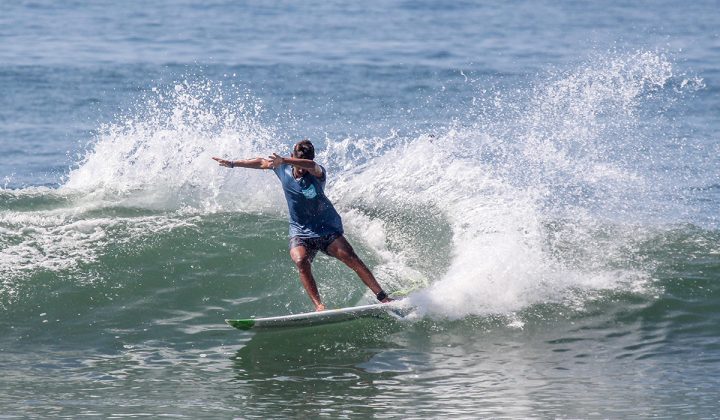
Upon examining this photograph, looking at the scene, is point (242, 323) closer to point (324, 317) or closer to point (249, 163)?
point (324, 317)

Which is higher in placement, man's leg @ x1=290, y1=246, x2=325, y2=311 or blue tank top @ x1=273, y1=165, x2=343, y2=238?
blue tank top @ x1=273, y1=165, x2=343, y2=238

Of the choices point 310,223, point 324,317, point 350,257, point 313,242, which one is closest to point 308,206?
point 310,223

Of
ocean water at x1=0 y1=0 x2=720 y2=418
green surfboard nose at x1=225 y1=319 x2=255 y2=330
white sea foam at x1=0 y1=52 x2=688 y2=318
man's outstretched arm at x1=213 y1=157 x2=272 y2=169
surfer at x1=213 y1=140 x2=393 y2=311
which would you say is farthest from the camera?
white sea foam at x1=0 y1=52 x2=688 y2=318

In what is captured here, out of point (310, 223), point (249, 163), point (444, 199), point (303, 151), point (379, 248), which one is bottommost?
point (379, 248)

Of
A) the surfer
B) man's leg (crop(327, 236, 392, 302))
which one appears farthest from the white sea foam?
the surfer

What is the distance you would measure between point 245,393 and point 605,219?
292 inches

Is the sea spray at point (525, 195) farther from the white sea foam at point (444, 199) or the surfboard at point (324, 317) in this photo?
the surfboard at point (324, 317)

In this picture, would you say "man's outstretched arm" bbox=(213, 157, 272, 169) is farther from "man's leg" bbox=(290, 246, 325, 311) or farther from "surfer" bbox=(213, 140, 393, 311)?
"man's leg" bbox=(290, 246, 325, 311)

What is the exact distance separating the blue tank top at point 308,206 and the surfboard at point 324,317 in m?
0.84

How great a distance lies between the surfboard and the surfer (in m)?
0.12

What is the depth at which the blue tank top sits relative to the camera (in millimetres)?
10961

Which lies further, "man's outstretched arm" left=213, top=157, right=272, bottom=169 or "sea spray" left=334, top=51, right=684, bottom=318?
"sea spray" left=334, top=51, right=684, bottom=318

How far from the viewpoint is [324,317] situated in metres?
10.9

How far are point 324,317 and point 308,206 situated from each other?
1.16 m
